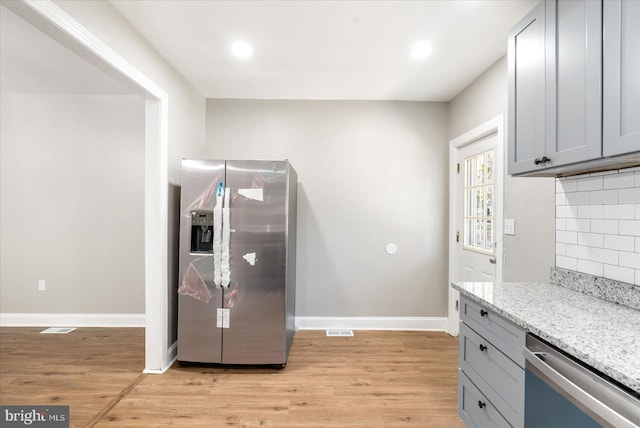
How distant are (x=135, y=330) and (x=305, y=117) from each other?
3.03m

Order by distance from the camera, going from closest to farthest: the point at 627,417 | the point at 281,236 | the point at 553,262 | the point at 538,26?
the point at 627,417 → the point at 538,26 → the point at 553,262 → the point at 281,236

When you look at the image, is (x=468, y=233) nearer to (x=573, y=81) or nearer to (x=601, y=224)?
(x=601, y=224)

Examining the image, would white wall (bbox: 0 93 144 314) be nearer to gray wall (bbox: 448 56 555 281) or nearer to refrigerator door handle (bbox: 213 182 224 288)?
refrigerator door handle (bbox: 213 182 224 288)

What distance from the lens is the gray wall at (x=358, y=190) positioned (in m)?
3.25

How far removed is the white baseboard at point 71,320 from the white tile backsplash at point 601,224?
13.0 feet

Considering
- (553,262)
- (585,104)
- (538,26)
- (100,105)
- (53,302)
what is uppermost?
(100,105)

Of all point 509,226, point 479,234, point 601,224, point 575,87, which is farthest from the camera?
point 479,234

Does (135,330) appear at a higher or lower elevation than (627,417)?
lower

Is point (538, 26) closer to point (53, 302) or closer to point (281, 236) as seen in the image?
point (281, 236)

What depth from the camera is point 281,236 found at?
243 centimetres

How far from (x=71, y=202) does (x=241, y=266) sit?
2.38 m

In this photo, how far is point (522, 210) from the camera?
2.05 meters

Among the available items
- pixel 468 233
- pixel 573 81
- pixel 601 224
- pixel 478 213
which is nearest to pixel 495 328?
pixel 601 224

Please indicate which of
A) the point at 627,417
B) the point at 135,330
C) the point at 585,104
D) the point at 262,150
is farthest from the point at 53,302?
the point at 585,104
